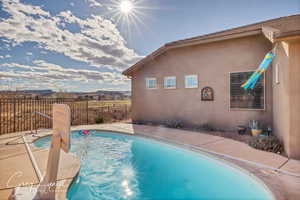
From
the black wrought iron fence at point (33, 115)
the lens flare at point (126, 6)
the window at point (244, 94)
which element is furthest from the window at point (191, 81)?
the black wrought iron fence at point (33, 115)

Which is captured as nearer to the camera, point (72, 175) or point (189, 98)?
point (72, 175)

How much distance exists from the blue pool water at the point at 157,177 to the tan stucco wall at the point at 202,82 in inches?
137

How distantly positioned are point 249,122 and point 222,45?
3879 millimetres

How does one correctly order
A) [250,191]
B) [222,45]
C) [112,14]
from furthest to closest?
[112,14] → [222,45] → [250,191]

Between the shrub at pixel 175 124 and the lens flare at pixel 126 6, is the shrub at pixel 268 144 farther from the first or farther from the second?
the lens flare at pixel 126 6

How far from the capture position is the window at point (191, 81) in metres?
8.87

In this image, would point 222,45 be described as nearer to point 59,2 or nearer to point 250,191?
point 250,191

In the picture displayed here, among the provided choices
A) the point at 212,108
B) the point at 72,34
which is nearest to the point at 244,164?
the point at 212,108

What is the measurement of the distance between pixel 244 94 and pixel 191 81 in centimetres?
267

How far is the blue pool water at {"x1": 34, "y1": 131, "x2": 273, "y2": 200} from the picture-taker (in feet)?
10.9

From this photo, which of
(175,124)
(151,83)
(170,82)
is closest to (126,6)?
(151,83)

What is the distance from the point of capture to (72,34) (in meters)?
12.5

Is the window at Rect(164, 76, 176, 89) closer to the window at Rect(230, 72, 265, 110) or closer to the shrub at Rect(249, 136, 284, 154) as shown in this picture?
the window at Rect(230, 72, 265, 110)

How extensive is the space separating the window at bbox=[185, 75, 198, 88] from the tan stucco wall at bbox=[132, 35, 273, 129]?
221mm
